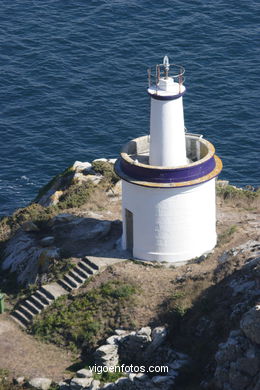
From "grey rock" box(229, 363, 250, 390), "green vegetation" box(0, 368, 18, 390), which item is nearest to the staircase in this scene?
"green vegetation" box(0, 368, 18, 390)

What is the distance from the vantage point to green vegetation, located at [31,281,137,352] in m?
44.4

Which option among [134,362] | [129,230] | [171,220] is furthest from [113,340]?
[129,230]

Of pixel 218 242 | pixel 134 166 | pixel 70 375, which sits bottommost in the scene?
pixel 70 375

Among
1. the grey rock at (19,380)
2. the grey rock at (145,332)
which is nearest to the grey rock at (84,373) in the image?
the grey rock at (19,380)

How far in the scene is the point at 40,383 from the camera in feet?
136

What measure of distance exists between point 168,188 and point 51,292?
297 inches

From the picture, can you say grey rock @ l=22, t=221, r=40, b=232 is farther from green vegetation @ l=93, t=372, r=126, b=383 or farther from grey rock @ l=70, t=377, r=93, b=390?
grey rock @ l=70, t=377, r=93, b=390

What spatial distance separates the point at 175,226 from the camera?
46281 mm

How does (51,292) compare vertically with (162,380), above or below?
below

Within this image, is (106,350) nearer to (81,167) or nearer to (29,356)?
(29,356)

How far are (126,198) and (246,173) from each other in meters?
20.9

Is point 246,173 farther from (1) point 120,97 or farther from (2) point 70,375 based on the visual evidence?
(2) point 70,375

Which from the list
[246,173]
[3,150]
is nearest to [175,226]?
[246,173]

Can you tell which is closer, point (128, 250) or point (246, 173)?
point (128, 250)
